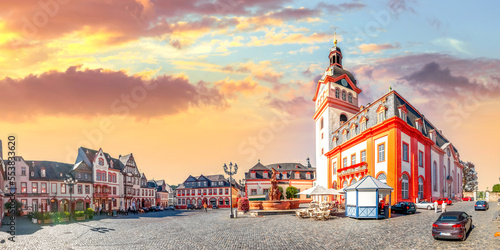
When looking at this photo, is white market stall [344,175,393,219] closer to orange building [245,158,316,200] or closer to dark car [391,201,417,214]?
dark car [391,201,417,214]

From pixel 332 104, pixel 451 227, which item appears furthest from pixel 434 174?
pixel 451 227

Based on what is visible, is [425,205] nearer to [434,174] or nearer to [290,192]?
[434,174]

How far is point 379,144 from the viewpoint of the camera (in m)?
41.2

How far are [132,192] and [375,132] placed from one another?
62850 millimetres

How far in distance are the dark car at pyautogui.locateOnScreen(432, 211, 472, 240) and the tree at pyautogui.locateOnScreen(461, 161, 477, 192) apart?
86.3 metres

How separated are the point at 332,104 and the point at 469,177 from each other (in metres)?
59.5

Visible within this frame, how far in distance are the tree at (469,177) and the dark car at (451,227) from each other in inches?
3396

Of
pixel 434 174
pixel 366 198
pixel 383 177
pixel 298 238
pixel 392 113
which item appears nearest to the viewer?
pixel 298 238

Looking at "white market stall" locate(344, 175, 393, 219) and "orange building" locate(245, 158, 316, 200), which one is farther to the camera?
"orange building" locate(245, 158, 316, 200)

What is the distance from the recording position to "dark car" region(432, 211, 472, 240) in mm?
18766

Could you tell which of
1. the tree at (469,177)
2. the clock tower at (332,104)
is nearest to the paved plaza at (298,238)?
the clock tower at (332,104)

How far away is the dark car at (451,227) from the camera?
18.8 meters

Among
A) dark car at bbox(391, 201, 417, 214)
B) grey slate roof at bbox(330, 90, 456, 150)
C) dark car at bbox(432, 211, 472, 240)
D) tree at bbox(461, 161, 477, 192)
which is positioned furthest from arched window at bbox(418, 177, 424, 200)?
tree at bbox(461, 161, 477, 192)

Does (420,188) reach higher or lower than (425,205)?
higher
